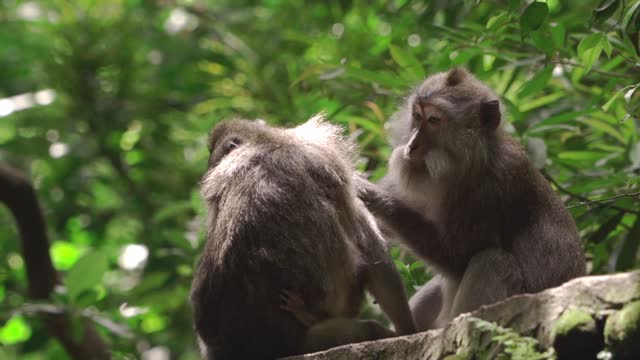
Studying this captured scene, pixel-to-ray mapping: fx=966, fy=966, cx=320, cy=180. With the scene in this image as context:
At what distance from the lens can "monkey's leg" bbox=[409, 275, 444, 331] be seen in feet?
19.0

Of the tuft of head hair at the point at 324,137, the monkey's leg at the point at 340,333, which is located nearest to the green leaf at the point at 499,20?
the tuft of head hair at the point at 324,137

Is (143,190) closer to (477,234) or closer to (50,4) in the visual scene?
(50,4)

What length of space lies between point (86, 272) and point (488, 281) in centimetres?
333

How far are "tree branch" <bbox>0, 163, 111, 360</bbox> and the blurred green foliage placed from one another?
225mm

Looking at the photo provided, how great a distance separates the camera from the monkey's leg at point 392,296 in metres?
5.12

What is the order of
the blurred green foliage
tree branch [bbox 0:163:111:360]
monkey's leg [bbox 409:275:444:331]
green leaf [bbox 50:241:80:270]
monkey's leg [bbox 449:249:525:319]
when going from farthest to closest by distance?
green leaf [bbox 50:241:80:270], tree branch [bbox 0:163:111:360], the blurred green foliage, monkey's leg [bbox 409:275:444:331], monkey's leg [bbox 449:249:525:319]

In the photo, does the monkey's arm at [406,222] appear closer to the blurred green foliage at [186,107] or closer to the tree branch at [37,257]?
the blurred green foliage at [186,107]

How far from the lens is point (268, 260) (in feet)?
16.1

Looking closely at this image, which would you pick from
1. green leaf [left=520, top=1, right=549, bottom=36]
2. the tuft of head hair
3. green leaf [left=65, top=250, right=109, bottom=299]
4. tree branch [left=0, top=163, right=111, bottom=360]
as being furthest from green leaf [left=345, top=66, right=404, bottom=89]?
tree branch [left=0, top=163, right=111, bottom=360]

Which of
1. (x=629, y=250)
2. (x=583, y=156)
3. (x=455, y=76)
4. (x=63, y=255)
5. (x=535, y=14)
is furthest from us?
(x=63, y=255)

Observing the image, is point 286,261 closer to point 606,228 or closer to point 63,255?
point 606,228

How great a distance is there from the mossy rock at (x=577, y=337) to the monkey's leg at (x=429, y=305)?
2391 mm

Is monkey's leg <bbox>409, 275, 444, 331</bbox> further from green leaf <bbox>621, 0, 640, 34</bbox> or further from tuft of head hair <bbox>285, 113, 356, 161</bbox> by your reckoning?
green leaf <bbox>621, 0, 640, 34</bbox>

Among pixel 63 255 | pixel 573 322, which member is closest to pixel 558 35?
pixel 573 322
